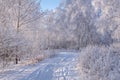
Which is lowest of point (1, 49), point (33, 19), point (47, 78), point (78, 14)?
point (47, 78)

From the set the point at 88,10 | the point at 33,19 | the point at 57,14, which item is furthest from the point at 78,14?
the point at 33,19

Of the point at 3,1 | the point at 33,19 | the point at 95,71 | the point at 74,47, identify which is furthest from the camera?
the point at 74,47

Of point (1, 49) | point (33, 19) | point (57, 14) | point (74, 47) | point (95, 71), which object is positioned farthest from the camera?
point (57, 14)

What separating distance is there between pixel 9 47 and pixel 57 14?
1371 inches

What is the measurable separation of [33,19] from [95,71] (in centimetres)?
1057

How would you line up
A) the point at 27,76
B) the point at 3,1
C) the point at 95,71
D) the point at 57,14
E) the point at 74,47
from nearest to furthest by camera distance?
the point at 95,71
the point at 27,76
the point at 3,1
the point at 74,47
the point at 57,14

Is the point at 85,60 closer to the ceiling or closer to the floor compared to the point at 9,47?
closer to the floor

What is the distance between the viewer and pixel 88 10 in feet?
142

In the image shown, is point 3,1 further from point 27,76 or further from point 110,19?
point 110,19

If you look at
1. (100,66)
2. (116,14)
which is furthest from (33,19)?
(116,14)

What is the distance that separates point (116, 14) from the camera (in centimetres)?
3014

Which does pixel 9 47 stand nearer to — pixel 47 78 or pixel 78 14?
pixel 47 78

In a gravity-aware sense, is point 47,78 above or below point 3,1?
below

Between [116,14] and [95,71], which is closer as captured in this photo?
[95,71]
